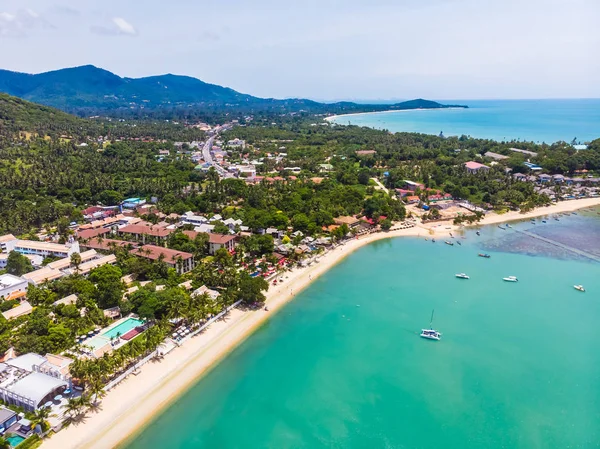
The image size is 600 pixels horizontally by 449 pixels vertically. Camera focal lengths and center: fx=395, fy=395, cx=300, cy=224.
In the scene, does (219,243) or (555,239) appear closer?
(219,243)

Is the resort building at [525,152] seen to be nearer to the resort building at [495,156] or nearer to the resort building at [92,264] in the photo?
the resort building at [495,156]

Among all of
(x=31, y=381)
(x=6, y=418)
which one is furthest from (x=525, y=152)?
(x=6, y=418)

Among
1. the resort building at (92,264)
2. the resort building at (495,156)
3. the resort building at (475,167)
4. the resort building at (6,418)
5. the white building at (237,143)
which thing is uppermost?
the white building at (237,143)

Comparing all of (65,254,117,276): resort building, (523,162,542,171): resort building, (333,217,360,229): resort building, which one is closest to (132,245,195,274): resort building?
(65,254,117,276): resort building

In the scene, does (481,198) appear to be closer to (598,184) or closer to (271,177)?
(598,184)

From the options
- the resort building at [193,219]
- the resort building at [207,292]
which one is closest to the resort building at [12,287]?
the resort building at [207,292]

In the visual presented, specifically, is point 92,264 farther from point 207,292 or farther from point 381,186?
point 381,186
